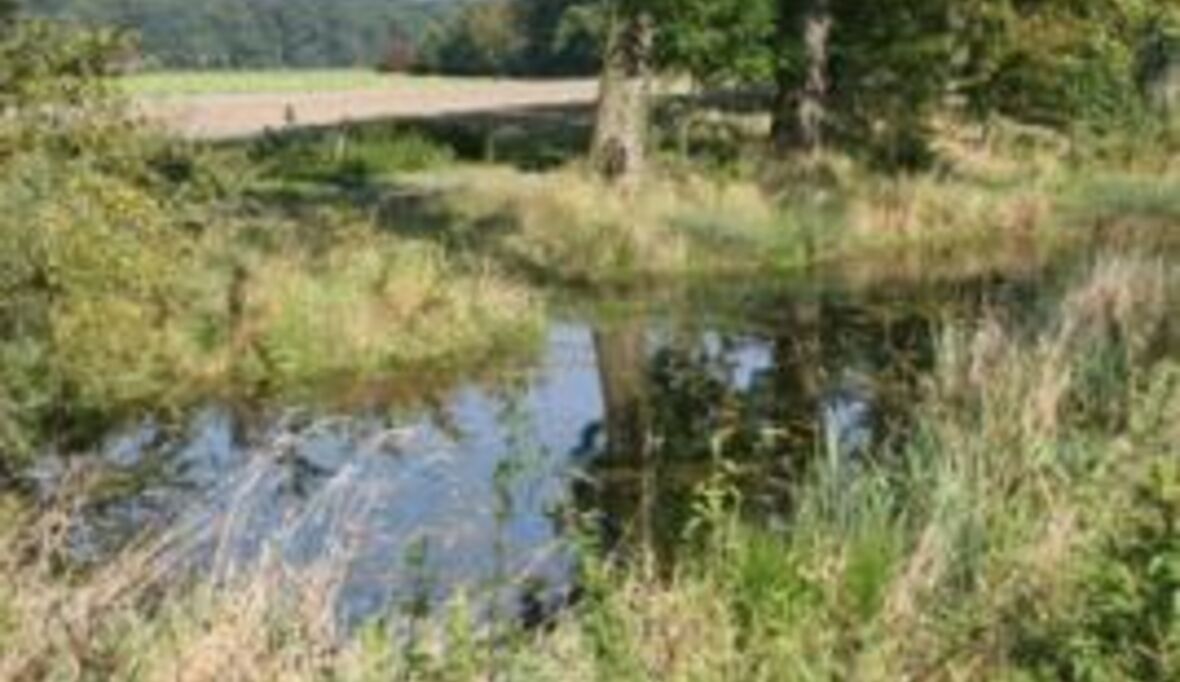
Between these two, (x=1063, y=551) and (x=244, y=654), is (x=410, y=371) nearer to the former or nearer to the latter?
(x=1063, y=551)

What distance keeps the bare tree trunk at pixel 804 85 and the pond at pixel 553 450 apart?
9913mm

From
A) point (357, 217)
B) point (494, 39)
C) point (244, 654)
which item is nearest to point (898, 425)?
point (244, 654)

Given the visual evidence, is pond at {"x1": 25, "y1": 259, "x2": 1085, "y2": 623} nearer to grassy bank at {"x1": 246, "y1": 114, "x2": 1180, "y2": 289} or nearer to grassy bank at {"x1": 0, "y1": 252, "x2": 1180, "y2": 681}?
grassy bank at {"x1": 0, "y1": 252, "x2": 1180, "y2": 681}

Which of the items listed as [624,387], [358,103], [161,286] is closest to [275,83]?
[358,103]

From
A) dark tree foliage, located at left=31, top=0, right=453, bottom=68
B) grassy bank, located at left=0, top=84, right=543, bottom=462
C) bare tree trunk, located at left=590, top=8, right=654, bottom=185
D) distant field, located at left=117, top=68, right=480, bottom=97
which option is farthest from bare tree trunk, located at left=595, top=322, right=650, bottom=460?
dark tree foliage, located at left=31, top=0, right=453, bottom=68

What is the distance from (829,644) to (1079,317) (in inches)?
392

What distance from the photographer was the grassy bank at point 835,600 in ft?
35.1

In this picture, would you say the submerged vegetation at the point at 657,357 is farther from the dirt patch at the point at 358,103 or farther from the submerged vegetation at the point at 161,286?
the dirt patch at the point at 358,103

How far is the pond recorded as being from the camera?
14531 millimetres

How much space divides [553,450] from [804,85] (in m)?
22.6

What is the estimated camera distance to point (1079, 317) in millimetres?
21703

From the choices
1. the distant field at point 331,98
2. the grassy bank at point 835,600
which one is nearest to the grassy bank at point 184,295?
the grassy bank at point 835,600

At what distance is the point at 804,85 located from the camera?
44.7m

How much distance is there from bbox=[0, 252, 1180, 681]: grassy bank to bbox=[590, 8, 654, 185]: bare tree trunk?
23.5 meters
